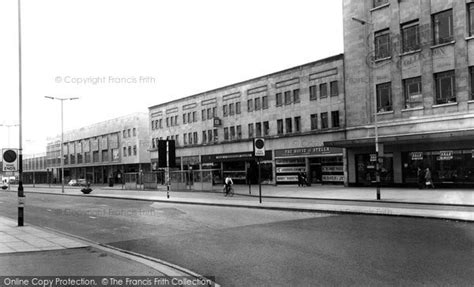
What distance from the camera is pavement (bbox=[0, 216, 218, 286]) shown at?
7.41 meters

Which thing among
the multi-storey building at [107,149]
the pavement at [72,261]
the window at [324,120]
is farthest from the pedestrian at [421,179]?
the multi-storey building at [107,149]

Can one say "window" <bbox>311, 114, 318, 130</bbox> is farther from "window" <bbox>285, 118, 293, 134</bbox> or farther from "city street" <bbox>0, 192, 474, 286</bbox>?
"city street" <bbox>0, 192, 474, 286</bbox>

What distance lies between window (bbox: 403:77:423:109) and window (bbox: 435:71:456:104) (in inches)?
52.5

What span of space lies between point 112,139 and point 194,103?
28.9 metres

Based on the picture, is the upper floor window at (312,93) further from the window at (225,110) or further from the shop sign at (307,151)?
the window at (225,110)

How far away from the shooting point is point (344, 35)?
37750 mm

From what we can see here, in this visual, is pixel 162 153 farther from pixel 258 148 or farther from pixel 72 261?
pixel 72 261

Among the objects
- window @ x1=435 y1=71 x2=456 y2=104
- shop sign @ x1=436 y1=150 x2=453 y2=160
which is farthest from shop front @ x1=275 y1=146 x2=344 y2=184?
window @ x1=435 y1=71 x2=456 y2=104

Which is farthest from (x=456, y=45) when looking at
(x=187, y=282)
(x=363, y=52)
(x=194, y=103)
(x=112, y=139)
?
(x=112, y=139)

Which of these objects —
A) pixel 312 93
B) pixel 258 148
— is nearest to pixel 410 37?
pixel 312 93

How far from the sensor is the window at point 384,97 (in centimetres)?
3422

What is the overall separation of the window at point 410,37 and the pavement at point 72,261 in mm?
28652

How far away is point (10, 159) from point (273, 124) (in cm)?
3336

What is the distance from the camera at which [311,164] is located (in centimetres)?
4216
